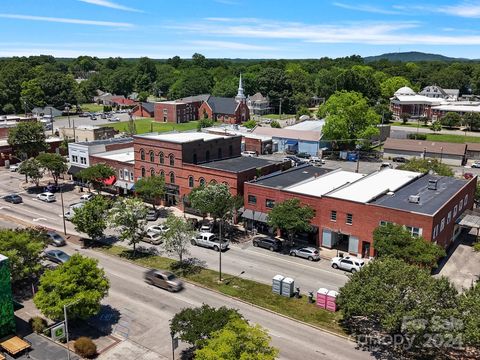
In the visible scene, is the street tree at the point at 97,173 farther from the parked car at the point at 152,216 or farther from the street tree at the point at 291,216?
the street tree at the point at 291,216

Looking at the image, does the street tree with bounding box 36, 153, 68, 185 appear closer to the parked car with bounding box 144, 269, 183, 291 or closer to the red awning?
the red awning

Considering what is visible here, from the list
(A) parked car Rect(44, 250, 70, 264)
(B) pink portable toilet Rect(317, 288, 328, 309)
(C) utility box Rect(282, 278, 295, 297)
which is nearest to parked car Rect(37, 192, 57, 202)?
(A) parked car Rect(44, 250, 70, 264)

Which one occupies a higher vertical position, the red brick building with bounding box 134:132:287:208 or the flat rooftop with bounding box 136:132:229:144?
the flat rooftop with bounding box 136:132:229:144

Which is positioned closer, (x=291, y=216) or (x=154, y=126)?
(x=291, y=216)

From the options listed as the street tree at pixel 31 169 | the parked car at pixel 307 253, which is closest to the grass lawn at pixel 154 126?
the street tree at pixel 31 169

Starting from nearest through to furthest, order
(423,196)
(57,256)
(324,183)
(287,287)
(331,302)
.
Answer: (331,302)
(287,287)
(57,256)
(423,196)
(324,183)

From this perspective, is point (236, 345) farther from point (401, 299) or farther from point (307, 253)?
point (307, 253)

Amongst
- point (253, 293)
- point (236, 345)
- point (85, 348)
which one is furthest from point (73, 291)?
point (253, 293)
